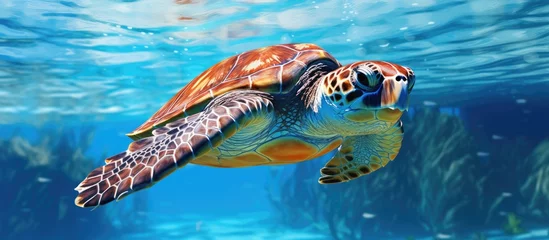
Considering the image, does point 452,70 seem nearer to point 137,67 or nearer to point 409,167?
point 409,167

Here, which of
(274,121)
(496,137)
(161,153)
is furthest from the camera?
(496,137)

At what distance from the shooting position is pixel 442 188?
12953 millimetres

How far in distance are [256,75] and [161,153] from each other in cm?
132

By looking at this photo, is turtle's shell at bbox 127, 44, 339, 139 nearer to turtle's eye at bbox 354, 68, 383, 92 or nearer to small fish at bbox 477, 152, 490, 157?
turtle's eye at bbox 354, 68, 383, 92

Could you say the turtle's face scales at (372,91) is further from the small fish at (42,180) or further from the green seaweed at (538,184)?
the small fish at (42,180)

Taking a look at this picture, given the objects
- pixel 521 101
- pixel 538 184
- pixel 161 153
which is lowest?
pixel 538 184

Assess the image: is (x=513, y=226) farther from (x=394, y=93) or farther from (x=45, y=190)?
(x=45, y=190)

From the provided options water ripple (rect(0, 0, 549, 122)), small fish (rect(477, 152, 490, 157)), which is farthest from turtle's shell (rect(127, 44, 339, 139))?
small fish (rect(477, 152, 490, 157))

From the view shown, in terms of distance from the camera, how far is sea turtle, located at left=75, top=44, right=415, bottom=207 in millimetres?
2516

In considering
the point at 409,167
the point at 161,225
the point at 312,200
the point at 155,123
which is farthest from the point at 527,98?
the point at 155,123

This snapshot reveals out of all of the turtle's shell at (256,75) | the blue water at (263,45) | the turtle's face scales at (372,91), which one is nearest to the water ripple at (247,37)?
the blue water at (263,45)

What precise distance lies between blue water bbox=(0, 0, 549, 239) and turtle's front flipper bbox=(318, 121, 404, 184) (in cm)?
575

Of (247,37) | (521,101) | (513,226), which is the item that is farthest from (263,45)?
(521,101)

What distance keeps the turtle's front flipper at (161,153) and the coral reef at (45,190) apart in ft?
49.8
